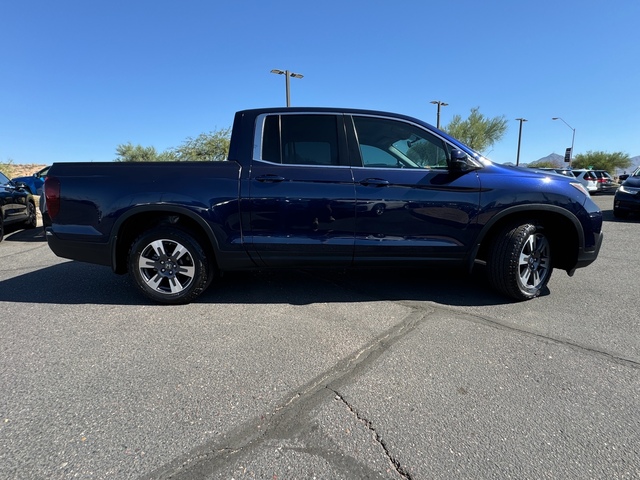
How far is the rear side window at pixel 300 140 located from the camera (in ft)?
11.9

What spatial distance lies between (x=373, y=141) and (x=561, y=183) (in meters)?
1.94

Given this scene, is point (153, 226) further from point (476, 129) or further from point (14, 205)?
point (476, 129)

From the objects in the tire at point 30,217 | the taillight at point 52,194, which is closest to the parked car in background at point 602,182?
the taillight at point 52,194

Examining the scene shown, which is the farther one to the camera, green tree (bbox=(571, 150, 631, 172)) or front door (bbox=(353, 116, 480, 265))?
green tree (bbox=(571, 150, 631, 172))

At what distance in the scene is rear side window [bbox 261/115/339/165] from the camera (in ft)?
11.9

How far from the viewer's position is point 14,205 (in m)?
7.61

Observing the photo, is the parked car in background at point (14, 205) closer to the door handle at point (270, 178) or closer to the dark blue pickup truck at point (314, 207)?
the dark blue pickup truck at point (314, 207)

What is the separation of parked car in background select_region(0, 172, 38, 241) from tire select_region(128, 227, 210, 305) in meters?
5.60

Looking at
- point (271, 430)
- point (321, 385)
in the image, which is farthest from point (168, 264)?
point (271, 430)

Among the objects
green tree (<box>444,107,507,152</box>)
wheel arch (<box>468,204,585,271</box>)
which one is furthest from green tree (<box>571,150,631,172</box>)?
wheel arch (<box>468,204,585,271</box>)

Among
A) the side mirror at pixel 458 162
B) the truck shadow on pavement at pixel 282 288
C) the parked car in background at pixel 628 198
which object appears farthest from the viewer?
the parked car in background at pixel 628 198

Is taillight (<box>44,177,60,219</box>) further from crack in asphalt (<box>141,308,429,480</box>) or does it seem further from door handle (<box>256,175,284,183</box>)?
crack in asphalt (<box>141,308,429,480</box>)

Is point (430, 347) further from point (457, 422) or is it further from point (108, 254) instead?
point (108, 254)

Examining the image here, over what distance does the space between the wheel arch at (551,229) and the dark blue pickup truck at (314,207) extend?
0.02 metres
